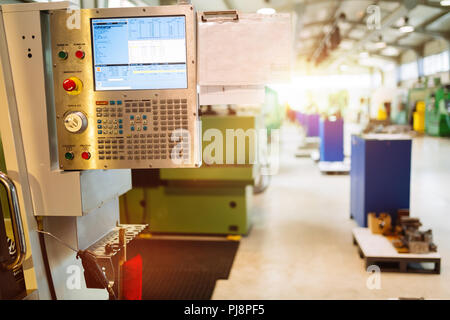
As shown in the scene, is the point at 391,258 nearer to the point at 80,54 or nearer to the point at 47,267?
the point at 47,267

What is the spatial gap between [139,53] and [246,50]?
28 centimetres

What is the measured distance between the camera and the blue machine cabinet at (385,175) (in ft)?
10.6

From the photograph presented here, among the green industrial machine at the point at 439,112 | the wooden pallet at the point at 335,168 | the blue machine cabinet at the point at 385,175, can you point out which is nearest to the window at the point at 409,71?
the green industrial machine at the point at 439,112

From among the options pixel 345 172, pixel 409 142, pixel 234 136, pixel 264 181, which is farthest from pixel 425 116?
pixel 234 136

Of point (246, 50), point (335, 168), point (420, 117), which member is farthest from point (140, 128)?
point (420, 117)

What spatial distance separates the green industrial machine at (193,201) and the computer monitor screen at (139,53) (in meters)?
2.32

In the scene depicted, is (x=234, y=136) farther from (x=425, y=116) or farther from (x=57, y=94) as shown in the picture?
(x=425, y=116)

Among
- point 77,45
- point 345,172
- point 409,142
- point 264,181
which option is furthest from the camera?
point 345,172

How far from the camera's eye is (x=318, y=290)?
2490 millimetres

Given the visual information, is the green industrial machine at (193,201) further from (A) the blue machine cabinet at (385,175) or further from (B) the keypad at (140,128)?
(B) the keypad at (140,128)

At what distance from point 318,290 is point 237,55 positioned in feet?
6.35

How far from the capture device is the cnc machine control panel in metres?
0.99

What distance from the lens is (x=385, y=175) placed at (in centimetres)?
328
